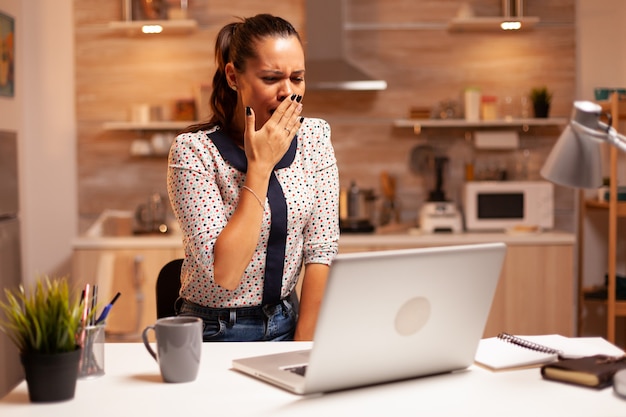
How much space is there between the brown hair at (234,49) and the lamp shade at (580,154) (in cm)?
88

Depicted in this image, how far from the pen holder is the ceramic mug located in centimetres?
11

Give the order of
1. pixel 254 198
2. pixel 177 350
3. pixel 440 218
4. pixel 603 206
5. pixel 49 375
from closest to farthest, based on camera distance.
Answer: pixel 49 375, pixel 177 350, pixel 254 198, pixel 603 206, pixel 440 218

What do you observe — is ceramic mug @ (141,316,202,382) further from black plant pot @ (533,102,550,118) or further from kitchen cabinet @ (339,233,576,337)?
black plant pot @ (533,102,550,118)

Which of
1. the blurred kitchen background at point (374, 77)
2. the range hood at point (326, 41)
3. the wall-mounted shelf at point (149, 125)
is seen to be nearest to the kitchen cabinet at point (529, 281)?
the blurred kitchen background at point (374, 77)

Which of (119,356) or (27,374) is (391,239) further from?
(27,374)

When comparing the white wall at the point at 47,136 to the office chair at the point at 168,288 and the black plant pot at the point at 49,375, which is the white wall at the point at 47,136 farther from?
the black plant pot at the point at 49,375

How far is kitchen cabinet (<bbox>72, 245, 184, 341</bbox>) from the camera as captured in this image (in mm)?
4047

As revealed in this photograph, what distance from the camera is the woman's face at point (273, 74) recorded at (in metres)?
1.98

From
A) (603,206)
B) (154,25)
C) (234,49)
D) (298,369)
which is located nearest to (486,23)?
(603,206)

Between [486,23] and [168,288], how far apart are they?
2813 mm

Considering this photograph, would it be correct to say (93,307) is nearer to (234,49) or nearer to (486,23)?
(234,49)

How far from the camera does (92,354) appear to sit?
1458mm

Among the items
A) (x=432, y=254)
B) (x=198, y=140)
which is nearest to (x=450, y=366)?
(x=432, y=254)

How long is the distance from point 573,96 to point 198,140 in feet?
10.2
